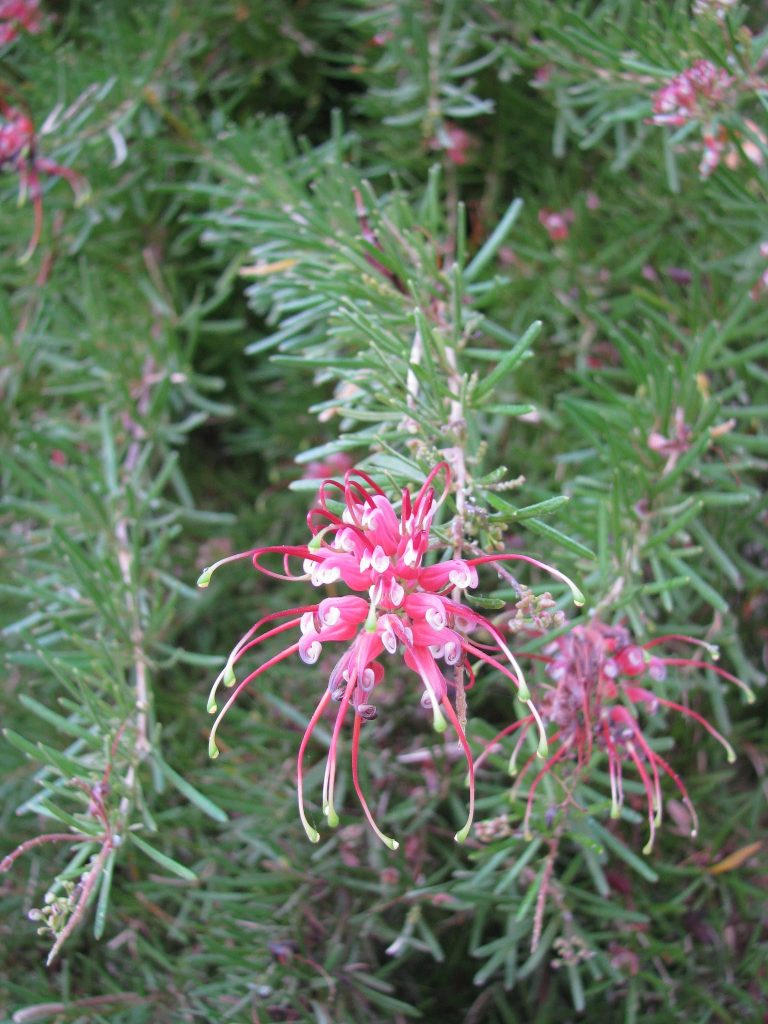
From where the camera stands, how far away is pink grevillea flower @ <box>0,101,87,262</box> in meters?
0.82

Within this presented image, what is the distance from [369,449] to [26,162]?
426mm

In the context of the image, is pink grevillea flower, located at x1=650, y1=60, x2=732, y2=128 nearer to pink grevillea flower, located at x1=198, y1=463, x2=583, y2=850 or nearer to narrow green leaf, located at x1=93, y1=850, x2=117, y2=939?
pink grevillea flower, located at x1=198, y1=463, x2=583, y2=850

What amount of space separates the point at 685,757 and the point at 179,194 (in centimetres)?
72

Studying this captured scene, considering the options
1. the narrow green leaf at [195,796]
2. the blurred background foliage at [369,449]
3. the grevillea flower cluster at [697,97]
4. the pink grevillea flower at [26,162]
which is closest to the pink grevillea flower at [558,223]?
the blurred background foliage at [369,449]

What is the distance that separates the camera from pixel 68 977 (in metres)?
0.73

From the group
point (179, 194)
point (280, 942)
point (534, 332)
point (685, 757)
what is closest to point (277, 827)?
point (280, 942)

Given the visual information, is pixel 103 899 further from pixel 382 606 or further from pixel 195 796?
pixel 382 606

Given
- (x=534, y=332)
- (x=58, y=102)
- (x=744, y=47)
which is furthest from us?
(x=58, y=102)

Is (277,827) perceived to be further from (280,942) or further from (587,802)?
(587,802)

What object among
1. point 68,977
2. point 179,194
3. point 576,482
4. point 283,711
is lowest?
point 68,977

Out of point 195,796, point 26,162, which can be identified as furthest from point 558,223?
point 195,796

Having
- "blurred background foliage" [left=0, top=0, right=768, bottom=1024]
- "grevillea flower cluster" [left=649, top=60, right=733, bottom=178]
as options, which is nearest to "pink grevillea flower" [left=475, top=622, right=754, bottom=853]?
"blurred background foliage" [left=0, top=0, right=768, bottom=1024]

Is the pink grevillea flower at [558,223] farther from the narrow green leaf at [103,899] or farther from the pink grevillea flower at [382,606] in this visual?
the narrow green leaf at [103,899]

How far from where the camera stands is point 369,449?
0.73 metres
